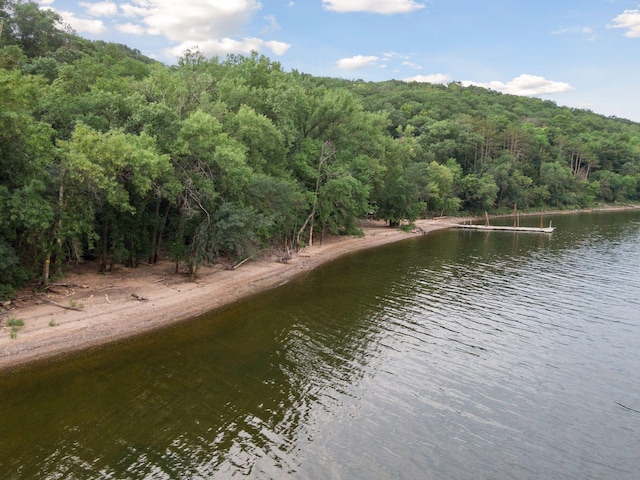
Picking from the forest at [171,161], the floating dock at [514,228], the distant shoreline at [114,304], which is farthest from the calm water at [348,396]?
the floating dock at [514,228]

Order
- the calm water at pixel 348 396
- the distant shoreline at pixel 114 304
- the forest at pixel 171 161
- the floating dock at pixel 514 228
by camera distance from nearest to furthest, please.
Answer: the calm water at pixel 348 396 → the distant shoreline at pixel 114 304 → the forest at pixel 171 161 → the floating dock at pixel 514 228

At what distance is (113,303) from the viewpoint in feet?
71.7

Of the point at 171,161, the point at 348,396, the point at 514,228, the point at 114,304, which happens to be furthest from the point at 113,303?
the point at 514,228

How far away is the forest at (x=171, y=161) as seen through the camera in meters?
19.7

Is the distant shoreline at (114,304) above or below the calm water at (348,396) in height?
above

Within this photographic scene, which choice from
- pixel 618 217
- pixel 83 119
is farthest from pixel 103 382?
pixel 618 217

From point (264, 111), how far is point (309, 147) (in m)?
5.15

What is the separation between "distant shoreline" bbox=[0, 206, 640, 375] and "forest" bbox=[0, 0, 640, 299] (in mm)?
1299

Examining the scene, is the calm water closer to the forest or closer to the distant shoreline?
the distant shoreline

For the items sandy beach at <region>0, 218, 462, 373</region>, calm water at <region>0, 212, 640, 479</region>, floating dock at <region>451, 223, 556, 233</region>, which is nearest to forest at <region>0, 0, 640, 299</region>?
sandy beach at <region>0, 218, 462, 373</region>

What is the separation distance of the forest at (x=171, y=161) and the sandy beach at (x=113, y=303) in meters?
1.17

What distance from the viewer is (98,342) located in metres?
18.8

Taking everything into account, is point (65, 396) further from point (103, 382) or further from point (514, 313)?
point (514, 313)

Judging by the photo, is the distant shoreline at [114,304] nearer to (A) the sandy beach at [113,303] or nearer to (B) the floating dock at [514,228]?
(A) the sandy beach at [113,303]
